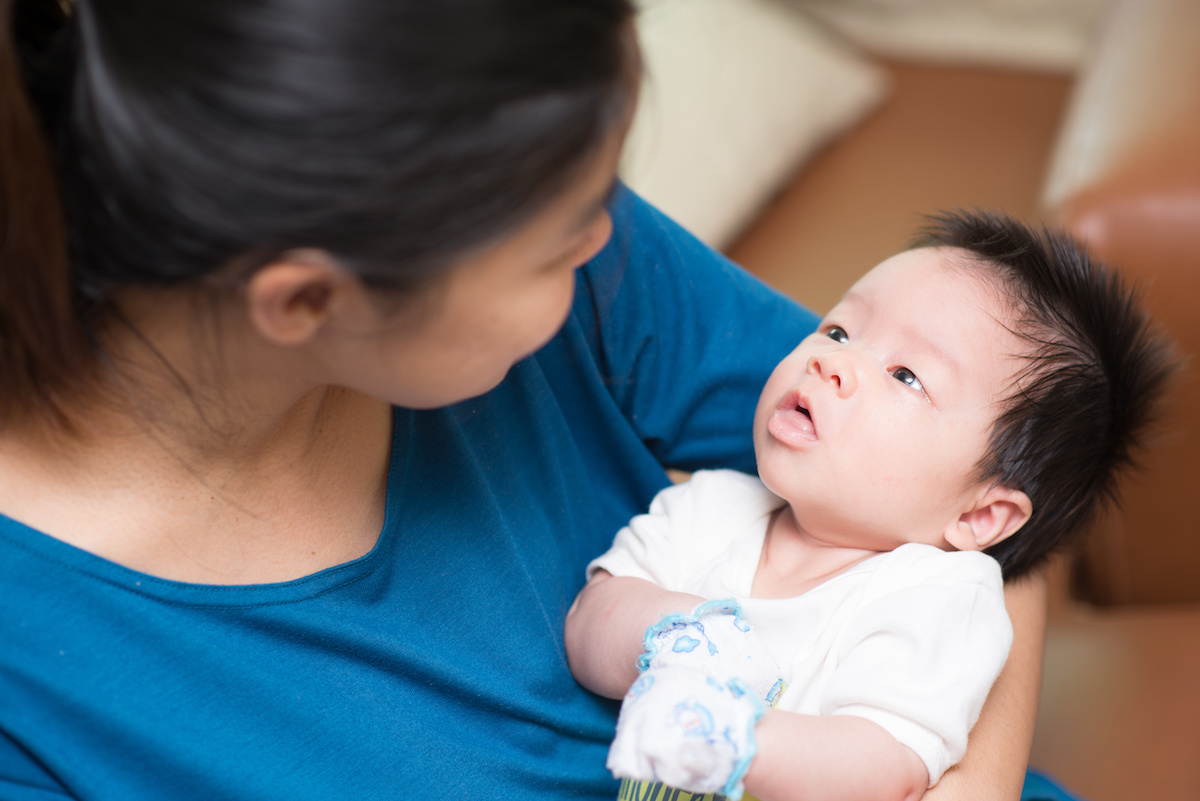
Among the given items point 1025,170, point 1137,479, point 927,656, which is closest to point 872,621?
point 927,656

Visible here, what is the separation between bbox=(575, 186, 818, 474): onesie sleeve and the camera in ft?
3.49

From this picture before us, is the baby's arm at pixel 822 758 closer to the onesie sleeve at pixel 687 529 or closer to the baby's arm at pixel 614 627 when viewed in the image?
the baby's arm at pixel 614 627

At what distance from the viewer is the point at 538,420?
1.02 meters

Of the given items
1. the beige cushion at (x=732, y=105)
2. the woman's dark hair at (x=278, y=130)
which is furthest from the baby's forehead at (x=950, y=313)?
the beige cushion at (x=732, y=105)

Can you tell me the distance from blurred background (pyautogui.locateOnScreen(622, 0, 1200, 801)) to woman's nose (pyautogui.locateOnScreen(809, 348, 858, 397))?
0.29 m

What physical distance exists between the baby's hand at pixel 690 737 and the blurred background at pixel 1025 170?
Result: 452 mm

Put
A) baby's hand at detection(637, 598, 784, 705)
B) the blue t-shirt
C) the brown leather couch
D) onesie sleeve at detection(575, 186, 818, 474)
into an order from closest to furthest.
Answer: the blue t-shirt → baby's hand at detection(637, 598, 784, 705) → onesie sleeve at detection(575, 186, 818, 474) → the brown leather couch

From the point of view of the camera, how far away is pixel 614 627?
92 cm

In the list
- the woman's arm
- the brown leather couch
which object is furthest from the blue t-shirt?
the brown leather couch

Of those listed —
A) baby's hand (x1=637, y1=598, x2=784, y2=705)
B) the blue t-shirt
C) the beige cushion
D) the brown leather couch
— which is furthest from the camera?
the beige cushion

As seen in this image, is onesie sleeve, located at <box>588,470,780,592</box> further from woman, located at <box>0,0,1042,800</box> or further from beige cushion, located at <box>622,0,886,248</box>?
beige cushion, located at <box>622,0,886,248</box>

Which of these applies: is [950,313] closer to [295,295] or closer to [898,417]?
[898,417]

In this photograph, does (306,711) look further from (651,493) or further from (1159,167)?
(1159,167)

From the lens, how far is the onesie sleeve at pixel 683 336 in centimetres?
106
